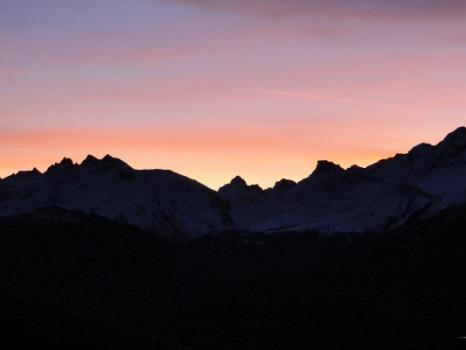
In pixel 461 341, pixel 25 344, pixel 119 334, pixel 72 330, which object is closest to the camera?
pixel 461 341

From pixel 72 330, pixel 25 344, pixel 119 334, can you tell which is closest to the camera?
pixel 25 344

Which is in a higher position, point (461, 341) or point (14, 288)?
point (14, 288)

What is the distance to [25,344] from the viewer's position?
5773 inches

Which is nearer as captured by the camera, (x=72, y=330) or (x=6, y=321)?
(x=6, y=321)

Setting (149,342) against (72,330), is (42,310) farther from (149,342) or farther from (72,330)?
(149,342)

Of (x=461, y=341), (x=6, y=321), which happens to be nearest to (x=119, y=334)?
(x=6, y=321)

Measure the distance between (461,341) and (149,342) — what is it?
271 feet

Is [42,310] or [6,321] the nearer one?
[6,321]

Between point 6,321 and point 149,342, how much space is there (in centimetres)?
3913

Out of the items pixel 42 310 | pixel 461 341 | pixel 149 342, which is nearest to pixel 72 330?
pixel 42 310

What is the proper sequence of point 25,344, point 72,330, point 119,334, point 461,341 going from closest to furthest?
point 461,341
point 25,344
point 72,330
point 119,334

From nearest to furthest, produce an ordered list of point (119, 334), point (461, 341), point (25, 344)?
point (461, 341), point (25, 344), point (119, 334)

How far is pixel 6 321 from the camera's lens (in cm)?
15575

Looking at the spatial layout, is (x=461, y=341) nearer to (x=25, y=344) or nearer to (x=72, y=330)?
(x=25, y=344)
